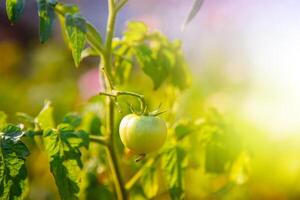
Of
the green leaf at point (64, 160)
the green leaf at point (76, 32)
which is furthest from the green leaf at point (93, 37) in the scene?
the green leaf at point (64, 160)

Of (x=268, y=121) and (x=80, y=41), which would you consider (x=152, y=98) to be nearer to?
(x=268, y=121)

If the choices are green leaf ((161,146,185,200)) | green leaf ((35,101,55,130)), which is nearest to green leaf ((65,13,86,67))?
green leaf ((35,101,55,130))

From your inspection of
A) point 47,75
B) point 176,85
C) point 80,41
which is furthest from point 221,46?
point 80,41

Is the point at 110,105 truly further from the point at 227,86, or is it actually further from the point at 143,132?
the point at 227,86

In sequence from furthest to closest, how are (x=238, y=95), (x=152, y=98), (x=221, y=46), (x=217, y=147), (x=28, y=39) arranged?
(x=28, y=39) → (x=221, y=46) → (x=238, y=95) → (x=152, y=98) → (x=217, y=147)

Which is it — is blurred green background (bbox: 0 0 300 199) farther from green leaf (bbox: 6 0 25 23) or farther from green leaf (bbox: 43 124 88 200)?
green leaf (bbox: 6 0 25 23)
